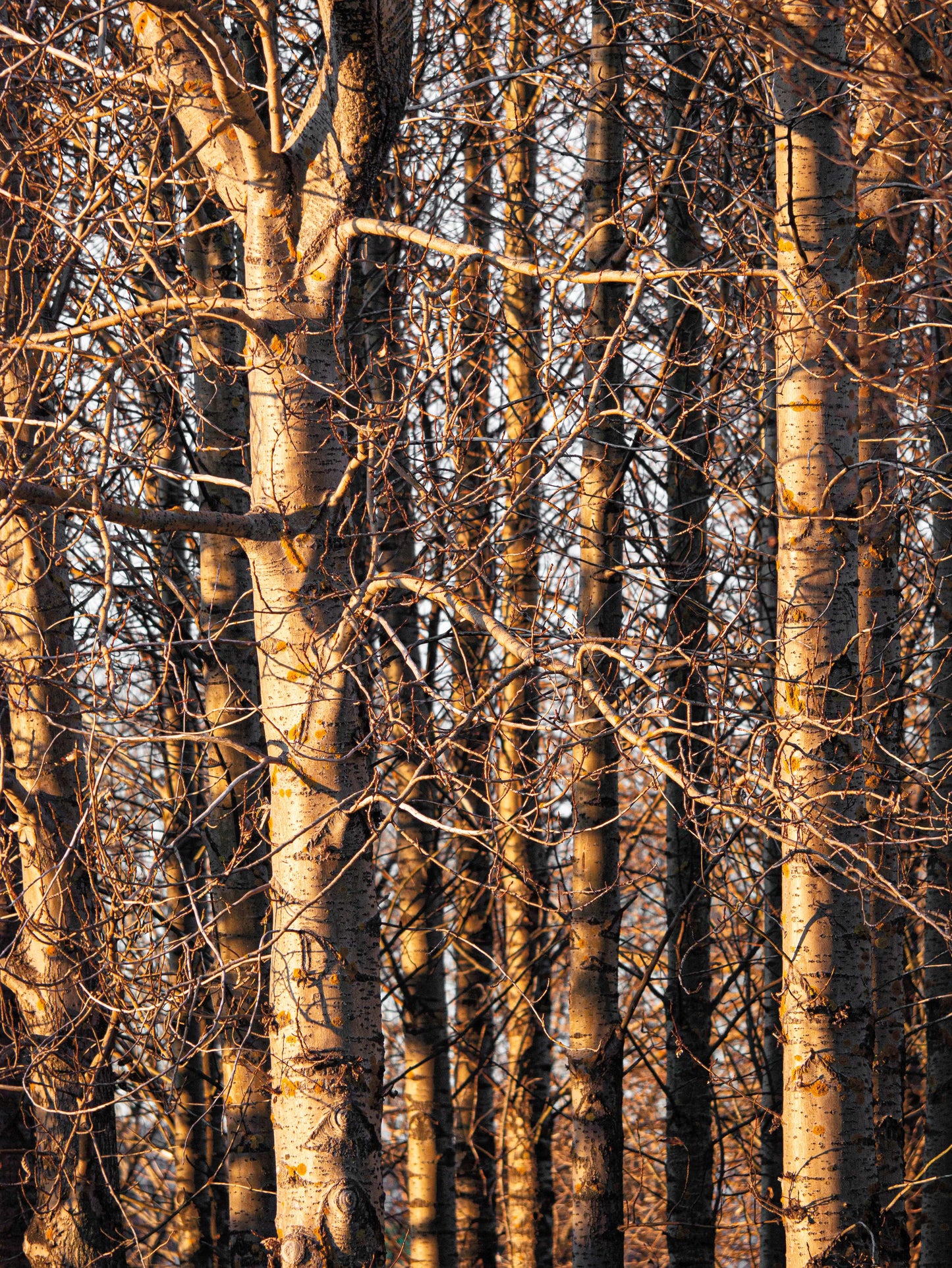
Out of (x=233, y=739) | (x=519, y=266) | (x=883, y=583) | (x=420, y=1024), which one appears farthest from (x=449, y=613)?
(x=519, y=266)

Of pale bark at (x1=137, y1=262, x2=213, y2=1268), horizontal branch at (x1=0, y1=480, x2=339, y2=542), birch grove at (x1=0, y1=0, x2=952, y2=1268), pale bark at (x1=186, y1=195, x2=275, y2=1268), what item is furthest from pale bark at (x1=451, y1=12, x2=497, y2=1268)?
horizontal branch at (x1=0, y1=480, x2=339, y2=542)

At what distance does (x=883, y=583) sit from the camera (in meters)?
5.37

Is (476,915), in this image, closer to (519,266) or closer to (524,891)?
(524,891)

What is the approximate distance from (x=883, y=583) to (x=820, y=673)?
1353 millimetres

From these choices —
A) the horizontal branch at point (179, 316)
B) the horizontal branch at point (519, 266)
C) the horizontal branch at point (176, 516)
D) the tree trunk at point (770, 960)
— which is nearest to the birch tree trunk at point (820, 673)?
the horizontal branch at point (519, 266)

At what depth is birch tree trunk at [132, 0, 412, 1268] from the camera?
12.6 ft

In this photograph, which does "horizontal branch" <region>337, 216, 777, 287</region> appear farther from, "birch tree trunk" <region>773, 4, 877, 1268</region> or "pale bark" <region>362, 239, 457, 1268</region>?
"pale bark" <region>362, 239, 457, 1268</region>

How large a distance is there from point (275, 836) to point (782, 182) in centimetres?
290

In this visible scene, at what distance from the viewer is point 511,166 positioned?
8.34 meters

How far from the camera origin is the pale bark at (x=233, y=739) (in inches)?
229

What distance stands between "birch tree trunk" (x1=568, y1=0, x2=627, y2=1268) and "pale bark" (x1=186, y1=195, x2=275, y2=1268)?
1.52 m

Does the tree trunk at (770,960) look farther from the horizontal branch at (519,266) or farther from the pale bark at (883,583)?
the horizontal branch at (519,266)

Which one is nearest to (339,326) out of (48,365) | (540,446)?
(48,365)

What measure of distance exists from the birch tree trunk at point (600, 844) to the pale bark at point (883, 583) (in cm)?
116
